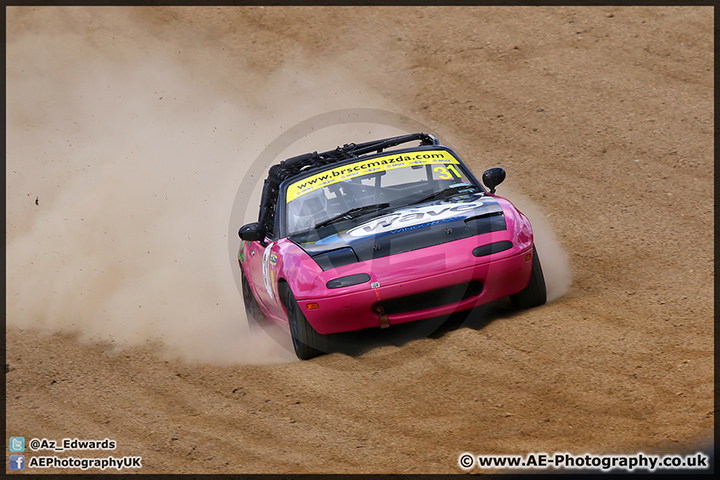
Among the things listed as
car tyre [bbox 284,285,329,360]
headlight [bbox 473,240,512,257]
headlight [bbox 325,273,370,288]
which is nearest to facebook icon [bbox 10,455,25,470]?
car tyre [bbox 284,285,329,360]

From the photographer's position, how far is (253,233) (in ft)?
23.4

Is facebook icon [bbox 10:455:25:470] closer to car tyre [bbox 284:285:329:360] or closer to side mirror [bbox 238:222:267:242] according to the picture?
car tyre [bbox 284:285:329:360]

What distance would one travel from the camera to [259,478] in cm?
448

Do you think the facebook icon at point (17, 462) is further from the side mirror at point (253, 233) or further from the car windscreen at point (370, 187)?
the car windscreen at point (370, 187)

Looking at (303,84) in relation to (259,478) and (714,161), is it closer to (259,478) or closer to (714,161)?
(714,161)

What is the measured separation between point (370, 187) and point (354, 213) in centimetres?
46

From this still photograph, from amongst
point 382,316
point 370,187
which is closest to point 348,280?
point 382,316

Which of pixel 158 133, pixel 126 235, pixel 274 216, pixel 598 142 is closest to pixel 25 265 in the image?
pixel 126 235

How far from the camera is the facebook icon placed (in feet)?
16.6

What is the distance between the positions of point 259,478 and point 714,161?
8587 millimetres

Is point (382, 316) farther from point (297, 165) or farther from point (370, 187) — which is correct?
point (297, 165)

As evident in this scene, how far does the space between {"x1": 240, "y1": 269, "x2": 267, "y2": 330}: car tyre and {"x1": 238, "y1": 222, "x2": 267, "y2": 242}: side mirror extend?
89 centimetres

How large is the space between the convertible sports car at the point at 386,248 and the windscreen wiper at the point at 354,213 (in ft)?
0.04

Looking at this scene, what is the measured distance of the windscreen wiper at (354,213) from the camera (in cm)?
667
